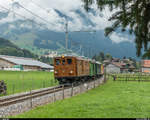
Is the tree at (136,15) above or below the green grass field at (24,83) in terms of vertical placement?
above

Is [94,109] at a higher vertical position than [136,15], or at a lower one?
lower

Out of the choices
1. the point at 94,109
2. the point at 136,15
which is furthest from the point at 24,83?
the point at 136,15

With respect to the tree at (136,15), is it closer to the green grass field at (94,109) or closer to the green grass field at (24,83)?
the green grass field at (94,109)

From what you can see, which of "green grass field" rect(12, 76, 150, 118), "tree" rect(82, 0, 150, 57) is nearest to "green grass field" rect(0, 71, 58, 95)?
"green grass field" rect(12, 76, 150, 118)

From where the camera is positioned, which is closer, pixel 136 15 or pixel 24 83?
pixel 136 15

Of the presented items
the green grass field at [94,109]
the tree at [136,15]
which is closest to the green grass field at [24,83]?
the green grass field at [94,109]

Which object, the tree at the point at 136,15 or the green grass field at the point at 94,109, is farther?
the green grass field at the point at 94,109

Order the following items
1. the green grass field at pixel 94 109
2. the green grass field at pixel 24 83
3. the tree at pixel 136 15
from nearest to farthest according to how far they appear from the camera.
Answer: the tree at pixel 136 15
the green grass field at pixel 94 109
the green grass field at pixel 24 83

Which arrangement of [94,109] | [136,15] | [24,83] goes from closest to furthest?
[136,15] → [94,109] → [24,83]

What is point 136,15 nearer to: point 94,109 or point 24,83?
point 94,109

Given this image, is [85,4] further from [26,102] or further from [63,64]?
[63,64]

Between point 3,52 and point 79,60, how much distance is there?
16704 centimetres

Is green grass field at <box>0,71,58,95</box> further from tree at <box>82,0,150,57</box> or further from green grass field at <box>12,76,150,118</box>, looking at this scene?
tree at <box>82,0,150,57</box>

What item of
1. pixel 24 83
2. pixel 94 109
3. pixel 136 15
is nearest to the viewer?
pixel 136 15
